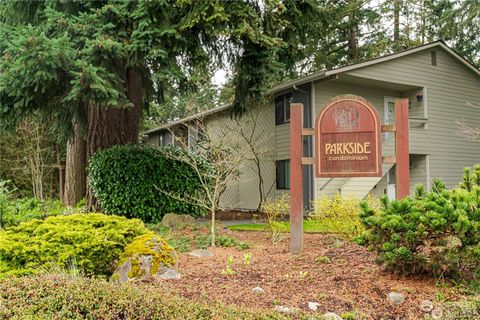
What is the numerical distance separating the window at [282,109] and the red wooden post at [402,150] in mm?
8860

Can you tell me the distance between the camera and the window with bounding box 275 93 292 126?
15.3 m

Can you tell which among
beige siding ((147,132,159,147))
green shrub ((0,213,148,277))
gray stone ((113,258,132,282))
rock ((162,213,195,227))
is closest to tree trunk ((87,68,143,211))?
rock ((162,213,195,227))

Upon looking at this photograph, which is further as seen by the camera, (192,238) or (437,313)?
(192,238)

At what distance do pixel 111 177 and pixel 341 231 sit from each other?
5.69 m

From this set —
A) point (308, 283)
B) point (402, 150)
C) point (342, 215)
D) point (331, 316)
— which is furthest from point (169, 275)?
point (402, 150)

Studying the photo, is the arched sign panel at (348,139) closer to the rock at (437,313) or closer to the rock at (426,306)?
the rock at (426,306)

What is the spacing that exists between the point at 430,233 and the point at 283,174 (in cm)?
1128

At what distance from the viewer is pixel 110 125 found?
433 inches

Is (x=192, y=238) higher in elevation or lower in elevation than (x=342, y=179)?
lower

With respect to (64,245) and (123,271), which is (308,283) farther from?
(64,245)

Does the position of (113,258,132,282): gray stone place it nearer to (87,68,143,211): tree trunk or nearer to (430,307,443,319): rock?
(430,307,443,319): rock

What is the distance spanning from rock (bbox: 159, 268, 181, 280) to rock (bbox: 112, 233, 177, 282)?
0.12ft

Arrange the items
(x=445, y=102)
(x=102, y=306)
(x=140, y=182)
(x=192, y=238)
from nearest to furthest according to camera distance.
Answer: (x=102, y=306) < (x=192, y=238) < (x=140, y=182) < (x=445, y=102)

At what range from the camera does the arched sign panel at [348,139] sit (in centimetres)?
628
